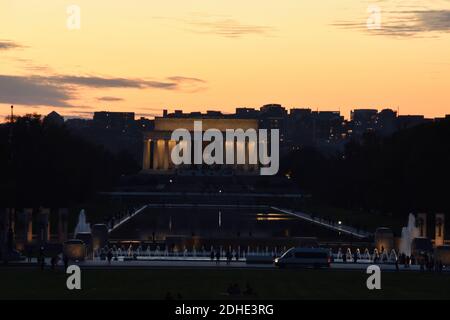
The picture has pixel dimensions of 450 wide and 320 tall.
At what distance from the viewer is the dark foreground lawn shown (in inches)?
1652

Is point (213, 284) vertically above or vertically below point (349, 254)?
below

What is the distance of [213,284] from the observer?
153 ft

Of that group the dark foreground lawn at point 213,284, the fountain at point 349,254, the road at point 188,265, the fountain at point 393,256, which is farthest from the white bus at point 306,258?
the fountain at point 393,256

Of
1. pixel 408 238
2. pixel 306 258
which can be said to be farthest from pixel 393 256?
pixel 306 258

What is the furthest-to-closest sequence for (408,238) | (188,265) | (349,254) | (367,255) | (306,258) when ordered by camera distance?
(408,238), (367,255), (349,254), (188,265), (306,258)

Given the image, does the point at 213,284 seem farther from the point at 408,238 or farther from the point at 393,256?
the point at 408,238

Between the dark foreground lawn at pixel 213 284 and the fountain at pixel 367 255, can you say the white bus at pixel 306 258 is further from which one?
the fountain at pixel 367 255

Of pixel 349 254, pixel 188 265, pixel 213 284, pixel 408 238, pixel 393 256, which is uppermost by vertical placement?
pixel 408 238

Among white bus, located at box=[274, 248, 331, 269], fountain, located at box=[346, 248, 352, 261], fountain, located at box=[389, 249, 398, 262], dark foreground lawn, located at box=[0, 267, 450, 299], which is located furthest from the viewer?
fountain, located at box=[389, 249, 398, 262]

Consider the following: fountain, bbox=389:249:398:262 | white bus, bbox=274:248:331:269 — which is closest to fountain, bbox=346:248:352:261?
fountain, bbox=389:249:398:262

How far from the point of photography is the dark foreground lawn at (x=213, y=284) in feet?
138

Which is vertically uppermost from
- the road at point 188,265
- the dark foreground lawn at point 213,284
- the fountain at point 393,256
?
the fountain at point 393,256

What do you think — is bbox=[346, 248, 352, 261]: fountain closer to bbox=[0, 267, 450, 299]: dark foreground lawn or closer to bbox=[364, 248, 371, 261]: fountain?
bbox=[364, 248, 371, 261]: fountain
